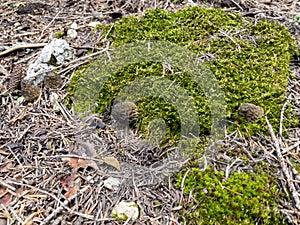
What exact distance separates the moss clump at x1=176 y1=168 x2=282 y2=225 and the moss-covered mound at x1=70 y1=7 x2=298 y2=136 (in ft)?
1.29

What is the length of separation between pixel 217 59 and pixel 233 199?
1.17 meters

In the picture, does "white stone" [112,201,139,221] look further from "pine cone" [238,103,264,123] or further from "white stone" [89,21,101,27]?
"white stone" [89,21,101,27]

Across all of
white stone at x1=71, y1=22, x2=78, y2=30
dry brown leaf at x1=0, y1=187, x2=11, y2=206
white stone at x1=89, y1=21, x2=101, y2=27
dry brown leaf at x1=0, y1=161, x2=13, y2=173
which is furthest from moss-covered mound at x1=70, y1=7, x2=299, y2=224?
dry brown leaf at x1=0, y1=187, x2=11, y2=206

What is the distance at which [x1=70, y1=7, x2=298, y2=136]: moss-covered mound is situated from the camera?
2.08 metres

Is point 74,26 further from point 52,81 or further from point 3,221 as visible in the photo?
point 3,221

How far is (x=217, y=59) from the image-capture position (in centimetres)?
235

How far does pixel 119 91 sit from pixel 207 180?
93 centimetres

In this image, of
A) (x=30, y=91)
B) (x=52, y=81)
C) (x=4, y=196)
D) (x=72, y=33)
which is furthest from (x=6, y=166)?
(x=72, y=33)

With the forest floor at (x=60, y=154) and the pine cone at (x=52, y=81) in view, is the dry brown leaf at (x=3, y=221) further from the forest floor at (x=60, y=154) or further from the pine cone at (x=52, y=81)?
the pine cone at (x=52, y=81)

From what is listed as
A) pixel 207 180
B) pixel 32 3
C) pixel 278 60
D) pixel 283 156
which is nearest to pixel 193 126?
pixel 207 180

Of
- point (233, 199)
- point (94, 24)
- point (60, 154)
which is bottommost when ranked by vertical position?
point (60, 154)

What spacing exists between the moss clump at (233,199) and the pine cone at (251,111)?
1.42 feet

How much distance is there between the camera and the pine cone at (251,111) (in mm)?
2016

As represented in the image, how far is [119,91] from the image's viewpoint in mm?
2191
